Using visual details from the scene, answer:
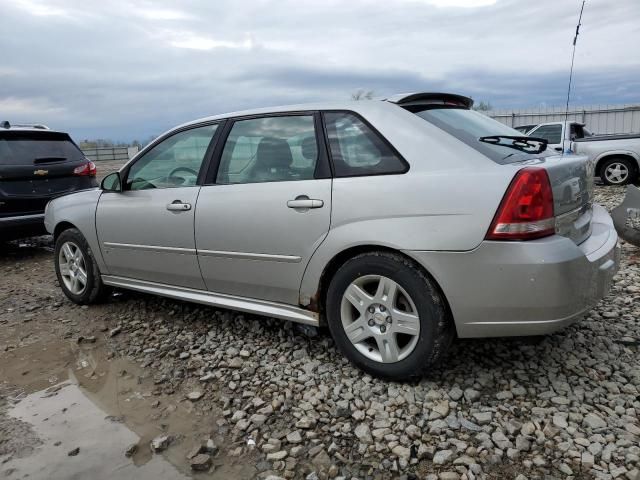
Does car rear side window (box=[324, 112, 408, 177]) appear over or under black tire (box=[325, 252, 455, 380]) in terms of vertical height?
over

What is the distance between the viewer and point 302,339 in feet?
11.6

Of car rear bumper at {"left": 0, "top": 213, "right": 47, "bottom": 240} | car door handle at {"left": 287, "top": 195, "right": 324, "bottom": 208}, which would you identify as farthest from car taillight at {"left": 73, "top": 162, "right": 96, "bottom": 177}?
car door handle at {"left": 287, "top": 195, "right": 324, "bottom": 208}

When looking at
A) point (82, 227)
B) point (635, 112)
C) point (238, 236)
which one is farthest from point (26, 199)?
point (635, 112)

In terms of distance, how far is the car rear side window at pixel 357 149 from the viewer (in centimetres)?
274

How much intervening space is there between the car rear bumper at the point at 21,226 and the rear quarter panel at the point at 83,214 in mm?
1841

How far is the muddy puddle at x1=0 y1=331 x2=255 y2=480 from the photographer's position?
2318mm

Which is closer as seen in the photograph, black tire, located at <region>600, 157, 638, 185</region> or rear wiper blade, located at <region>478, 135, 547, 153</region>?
rear wiper blade, located at <region>478, 135, 547, 153</region>

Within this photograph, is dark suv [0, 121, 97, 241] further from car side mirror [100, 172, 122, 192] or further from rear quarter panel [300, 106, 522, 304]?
rear quarter panel [300, 106, 522, 304]

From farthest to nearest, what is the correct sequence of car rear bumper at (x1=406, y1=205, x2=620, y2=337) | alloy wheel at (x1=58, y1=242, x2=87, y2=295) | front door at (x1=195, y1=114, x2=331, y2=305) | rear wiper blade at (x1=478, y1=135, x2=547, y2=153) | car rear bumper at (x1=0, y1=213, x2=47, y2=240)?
car rear bumper at (x1=0, y1=213, x2=47, y2=240) < alloy wheel at (x1=58, y1=242, x2=87, y2=295) < front door at (x1=195, y1=114, x2=331, y2=305) < rear wiper blade at (x1=478, y1=135, x2=547, y2=153) < car rear bumper at (x1=406, y1=205, x2=620, y2=337)

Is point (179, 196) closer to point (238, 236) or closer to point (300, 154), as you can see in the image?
point (238, 236)

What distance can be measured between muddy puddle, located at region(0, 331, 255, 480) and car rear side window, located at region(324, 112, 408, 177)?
5.13 feet

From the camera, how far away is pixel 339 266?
2.94 metres

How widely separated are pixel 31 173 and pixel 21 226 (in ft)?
2.30

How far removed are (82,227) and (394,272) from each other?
302 centimetres
